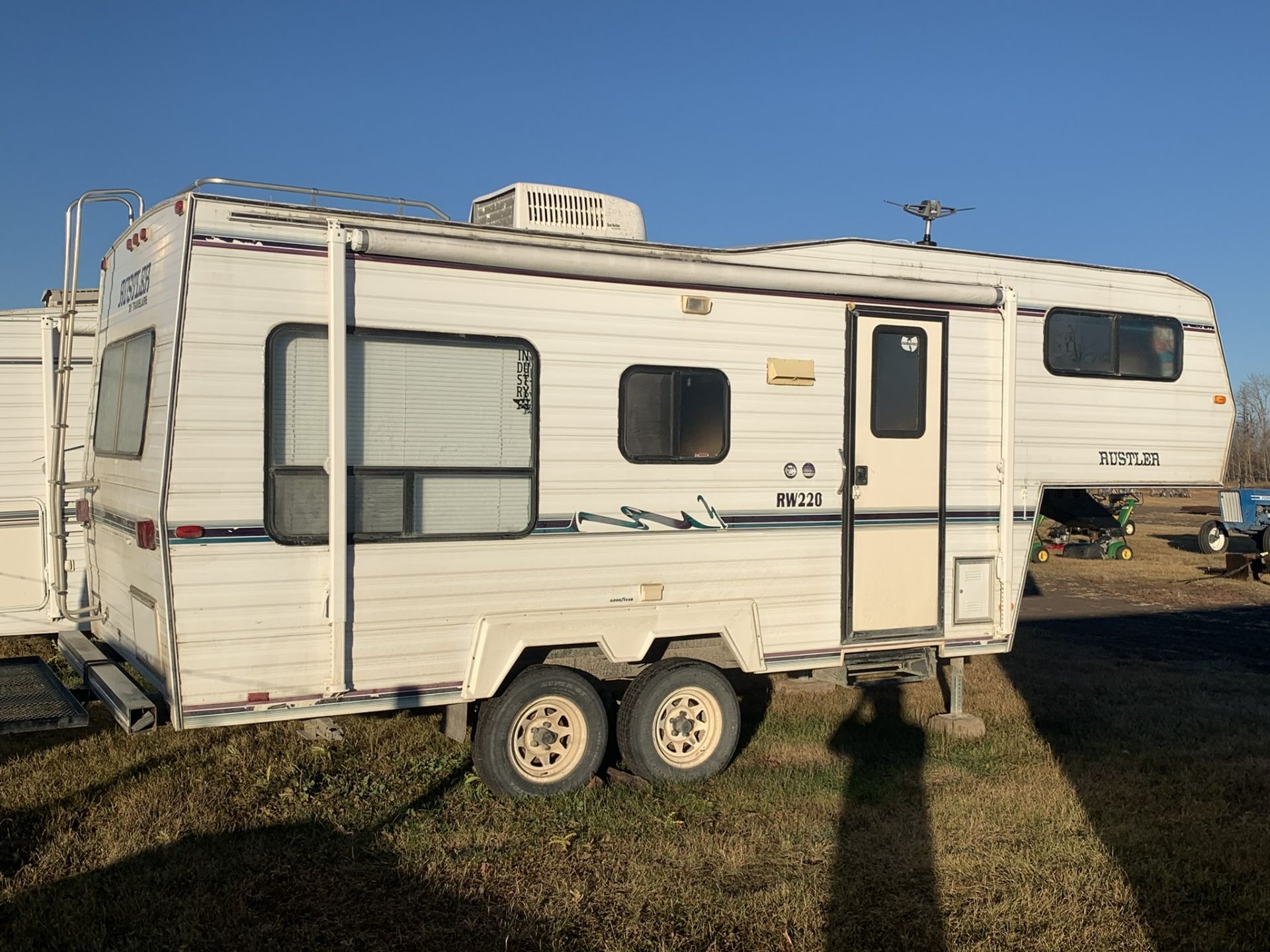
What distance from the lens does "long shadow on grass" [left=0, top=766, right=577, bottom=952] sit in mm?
4707

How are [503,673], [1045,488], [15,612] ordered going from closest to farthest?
1. [503,673]
2. [1045,488]
3. [15,612]

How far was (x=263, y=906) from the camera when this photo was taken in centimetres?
504

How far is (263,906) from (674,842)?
198cm

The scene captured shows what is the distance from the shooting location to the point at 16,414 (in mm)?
8883

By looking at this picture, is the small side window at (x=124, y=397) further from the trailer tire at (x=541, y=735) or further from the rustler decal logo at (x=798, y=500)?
the rustler decal logo at (x=798, y=500)

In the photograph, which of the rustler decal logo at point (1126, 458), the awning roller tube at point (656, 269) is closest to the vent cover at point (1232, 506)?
the rustler decal logo at point (1126, 458)

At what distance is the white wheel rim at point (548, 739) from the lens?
656cm

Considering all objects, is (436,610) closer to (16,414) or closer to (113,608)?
(113,608)

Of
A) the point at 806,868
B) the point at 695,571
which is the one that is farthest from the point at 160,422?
the point at 806,868

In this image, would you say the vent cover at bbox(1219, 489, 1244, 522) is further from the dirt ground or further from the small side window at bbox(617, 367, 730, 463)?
the small side window at bbox(617, 367, 730, 463)

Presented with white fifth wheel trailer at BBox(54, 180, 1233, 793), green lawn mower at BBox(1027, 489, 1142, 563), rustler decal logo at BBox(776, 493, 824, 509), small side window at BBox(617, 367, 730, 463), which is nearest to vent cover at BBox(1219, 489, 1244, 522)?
green lawn mower at BBox(1027, 489, 1142, 563)

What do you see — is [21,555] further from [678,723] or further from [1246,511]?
[1246,511]

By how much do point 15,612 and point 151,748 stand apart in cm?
233

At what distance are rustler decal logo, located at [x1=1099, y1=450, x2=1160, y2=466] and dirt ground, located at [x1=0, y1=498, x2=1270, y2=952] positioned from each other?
1.89m
